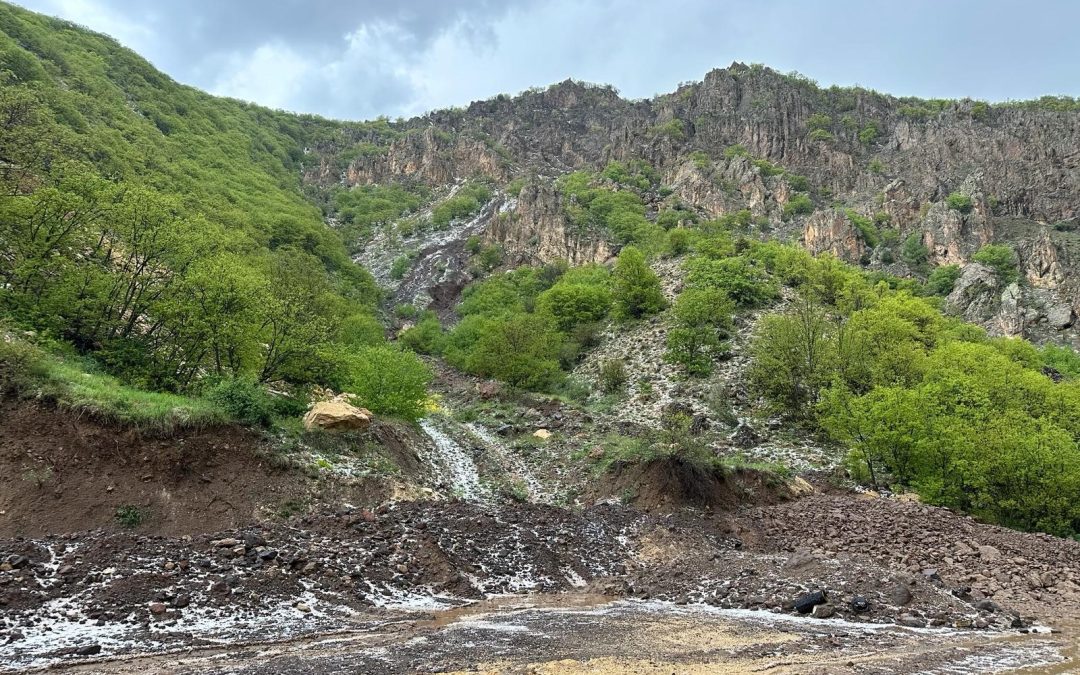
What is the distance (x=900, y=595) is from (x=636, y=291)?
44.2 meters

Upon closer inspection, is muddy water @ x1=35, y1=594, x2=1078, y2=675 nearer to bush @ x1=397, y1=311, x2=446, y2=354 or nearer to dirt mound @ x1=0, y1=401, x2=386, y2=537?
dirt mound @ x1=0, y1=401, x2=386, y2=537

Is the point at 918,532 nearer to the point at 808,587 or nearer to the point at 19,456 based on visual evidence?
the point at 808,587

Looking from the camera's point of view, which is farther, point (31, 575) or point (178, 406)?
point (178, 406)

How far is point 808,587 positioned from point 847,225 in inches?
3686

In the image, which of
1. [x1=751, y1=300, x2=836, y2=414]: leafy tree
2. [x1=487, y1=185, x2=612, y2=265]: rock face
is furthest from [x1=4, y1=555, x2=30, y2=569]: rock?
[x1=487, y1=185, x2=612, y2=265]: rock face

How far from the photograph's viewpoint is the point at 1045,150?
4237 inches

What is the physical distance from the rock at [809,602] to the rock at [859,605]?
0.56 metres

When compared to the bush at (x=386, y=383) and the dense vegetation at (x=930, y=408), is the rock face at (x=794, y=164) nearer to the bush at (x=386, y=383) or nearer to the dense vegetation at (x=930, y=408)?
the dense vegetation at (x=930, y=408)

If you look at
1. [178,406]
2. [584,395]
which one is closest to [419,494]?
[178,406]

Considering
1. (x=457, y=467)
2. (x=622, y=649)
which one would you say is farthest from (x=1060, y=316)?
(x=622, y=649)

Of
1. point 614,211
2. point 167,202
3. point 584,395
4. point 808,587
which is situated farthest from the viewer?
point 614,211

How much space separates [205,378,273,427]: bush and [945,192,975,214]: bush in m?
109

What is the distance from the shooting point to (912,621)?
12.1m

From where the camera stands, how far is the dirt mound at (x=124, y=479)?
15305 millimetres
